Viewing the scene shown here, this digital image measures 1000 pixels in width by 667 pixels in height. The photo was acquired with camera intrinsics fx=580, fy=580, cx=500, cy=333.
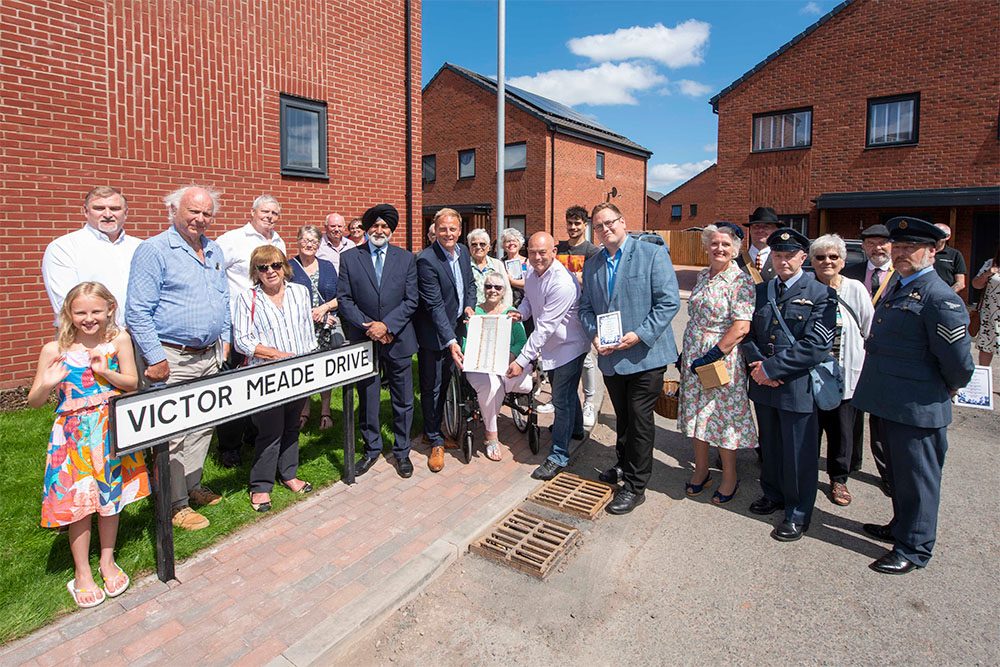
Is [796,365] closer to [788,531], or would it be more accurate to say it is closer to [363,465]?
[788,531]

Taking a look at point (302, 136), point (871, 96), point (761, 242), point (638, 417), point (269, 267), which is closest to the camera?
point (269, 267)

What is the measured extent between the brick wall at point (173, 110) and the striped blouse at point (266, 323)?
3696 mm

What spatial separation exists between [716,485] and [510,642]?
8.40 feet

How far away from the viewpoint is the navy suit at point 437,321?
16.5 ft

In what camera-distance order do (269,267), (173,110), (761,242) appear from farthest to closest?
1. (173,110)
2. (761,242)
3. (269,267)

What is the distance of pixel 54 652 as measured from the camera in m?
2.79

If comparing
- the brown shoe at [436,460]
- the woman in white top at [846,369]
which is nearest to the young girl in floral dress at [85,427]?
the brown shoe at [436,460]

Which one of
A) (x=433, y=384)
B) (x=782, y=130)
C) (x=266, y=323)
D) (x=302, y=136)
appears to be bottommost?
(x=433, y=384)

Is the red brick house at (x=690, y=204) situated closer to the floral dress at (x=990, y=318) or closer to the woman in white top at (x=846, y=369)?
the floral dress at (x=990, y=318)

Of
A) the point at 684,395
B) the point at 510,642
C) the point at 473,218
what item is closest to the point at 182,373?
the point at 510,642

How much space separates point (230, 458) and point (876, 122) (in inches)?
769

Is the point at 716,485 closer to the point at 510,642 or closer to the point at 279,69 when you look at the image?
the point at 510,642

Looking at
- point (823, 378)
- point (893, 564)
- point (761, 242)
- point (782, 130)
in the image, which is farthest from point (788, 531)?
point (782, 130)

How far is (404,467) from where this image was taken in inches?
193
